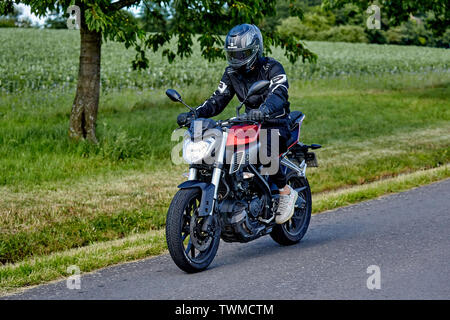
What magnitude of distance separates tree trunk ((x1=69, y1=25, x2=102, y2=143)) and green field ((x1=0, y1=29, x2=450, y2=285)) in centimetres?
36

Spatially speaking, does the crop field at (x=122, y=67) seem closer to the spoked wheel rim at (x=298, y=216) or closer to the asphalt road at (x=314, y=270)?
the spoked wheel rim at (x=298, y=216)

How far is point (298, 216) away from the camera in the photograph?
764 centimetres

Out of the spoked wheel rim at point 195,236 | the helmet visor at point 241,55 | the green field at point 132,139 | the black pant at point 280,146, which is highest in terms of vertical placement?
the helmet visor at point 241,55

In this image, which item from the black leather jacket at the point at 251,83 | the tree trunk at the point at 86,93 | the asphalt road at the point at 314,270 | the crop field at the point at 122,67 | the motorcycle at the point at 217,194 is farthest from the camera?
the crop field at the point at 122,67

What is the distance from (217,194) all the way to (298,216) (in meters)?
1.60

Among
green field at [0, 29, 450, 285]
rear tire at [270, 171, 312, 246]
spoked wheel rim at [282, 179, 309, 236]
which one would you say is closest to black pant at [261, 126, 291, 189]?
rear tire at [270, 171, 312, 246]

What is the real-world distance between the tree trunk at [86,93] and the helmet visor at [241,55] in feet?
23.3

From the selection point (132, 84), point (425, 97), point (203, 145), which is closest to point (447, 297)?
point (203, 145)

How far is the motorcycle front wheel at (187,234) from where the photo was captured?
5875mm

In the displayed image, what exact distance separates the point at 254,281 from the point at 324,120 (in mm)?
13154

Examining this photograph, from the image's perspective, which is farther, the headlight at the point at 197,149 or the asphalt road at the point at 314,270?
the headlight at the point at 197,149

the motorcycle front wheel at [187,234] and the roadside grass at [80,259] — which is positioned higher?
the motorcycle front wheel at [187,234]

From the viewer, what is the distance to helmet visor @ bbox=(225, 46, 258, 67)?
21.6ft

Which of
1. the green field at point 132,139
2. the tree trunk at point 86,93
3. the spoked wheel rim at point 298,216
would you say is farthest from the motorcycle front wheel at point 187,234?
the tree trunk at point 86,93
